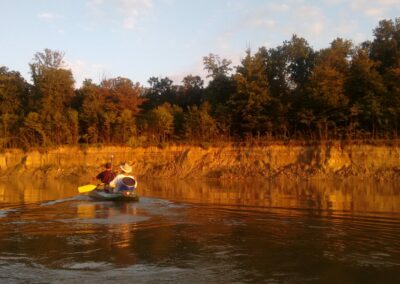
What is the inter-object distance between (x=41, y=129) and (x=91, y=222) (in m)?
42.5

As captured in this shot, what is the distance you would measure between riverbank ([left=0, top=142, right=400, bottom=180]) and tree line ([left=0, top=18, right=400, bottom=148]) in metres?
1.82

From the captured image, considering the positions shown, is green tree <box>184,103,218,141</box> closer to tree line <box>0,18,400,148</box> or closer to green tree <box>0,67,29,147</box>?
tree line <box>0,18,400,148</box>

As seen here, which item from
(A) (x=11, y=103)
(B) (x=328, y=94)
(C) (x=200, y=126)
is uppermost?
(A) (x=11, y=103)

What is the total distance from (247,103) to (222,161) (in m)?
6.92

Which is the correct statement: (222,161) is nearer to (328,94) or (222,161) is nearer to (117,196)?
(328,94)

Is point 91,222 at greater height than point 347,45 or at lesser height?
lesser

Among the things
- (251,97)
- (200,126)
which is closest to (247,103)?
(251,97)

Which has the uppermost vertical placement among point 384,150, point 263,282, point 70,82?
point 70,82

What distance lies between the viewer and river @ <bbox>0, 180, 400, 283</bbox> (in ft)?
30.0

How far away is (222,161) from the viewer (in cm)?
4662

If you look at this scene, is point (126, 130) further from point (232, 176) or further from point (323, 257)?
point (323, 257)

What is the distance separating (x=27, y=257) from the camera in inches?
415

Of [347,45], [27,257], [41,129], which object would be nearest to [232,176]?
[347,45]

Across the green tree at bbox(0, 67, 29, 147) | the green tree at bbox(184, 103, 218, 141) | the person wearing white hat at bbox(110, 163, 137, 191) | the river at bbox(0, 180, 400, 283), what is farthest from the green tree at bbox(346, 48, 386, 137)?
the green tree at bbox(0, 67, 29, 147)
